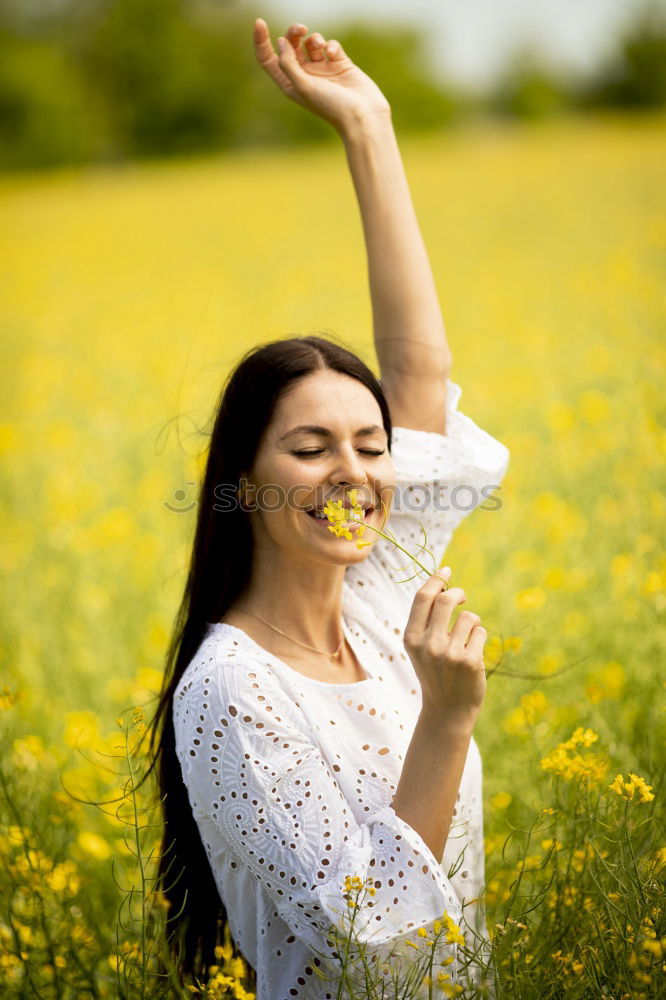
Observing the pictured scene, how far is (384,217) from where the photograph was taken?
1953 millimetres

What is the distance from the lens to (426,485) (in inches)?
76.2

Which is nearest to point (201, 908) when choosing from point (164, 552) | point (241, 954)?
point (241, 954)

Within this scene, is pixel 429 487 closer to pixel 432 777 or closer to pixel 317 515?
pixel 317 515

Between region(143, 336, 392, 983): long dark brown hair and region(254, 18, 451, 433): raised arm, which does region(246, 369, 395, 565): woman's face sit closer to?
region(143, 336, 392, 983): long dark brown hair

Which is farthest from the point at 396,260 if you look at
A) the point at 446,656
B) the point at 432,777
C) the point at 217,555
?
the point at 432,777

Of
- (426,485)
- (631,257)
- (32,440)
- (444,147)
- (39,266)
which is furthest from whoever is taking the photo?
(444,147)

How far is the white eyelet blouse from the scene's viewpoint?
1373 mm

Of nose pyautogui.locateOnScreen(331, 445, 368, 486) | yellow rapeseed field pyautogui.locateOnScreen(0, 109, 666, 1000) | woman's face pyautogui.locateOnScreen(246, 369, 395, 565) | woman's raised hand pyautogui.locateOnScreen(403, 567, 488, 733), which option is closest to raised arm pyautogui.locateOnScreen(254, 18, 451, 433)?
yellow rapeseed field pyautogui.locateOnScreen(0, 109, 666, 1000)

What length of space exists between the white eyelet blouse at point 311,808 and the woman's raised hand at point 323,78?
964 millimetres

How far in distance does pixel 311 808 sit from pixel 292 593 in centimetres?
41

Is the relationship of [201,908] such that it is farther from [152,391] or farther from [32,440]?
[152,391]

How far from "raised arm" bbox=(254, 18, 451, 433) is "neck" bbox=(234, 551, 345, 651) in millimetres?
434

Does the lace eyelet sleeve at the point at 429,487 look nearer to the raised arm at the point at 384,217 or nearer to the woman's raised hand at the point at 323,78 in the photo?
the raised arm at the point at 384,217

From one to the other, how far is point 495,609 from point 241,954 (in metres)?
1.71
